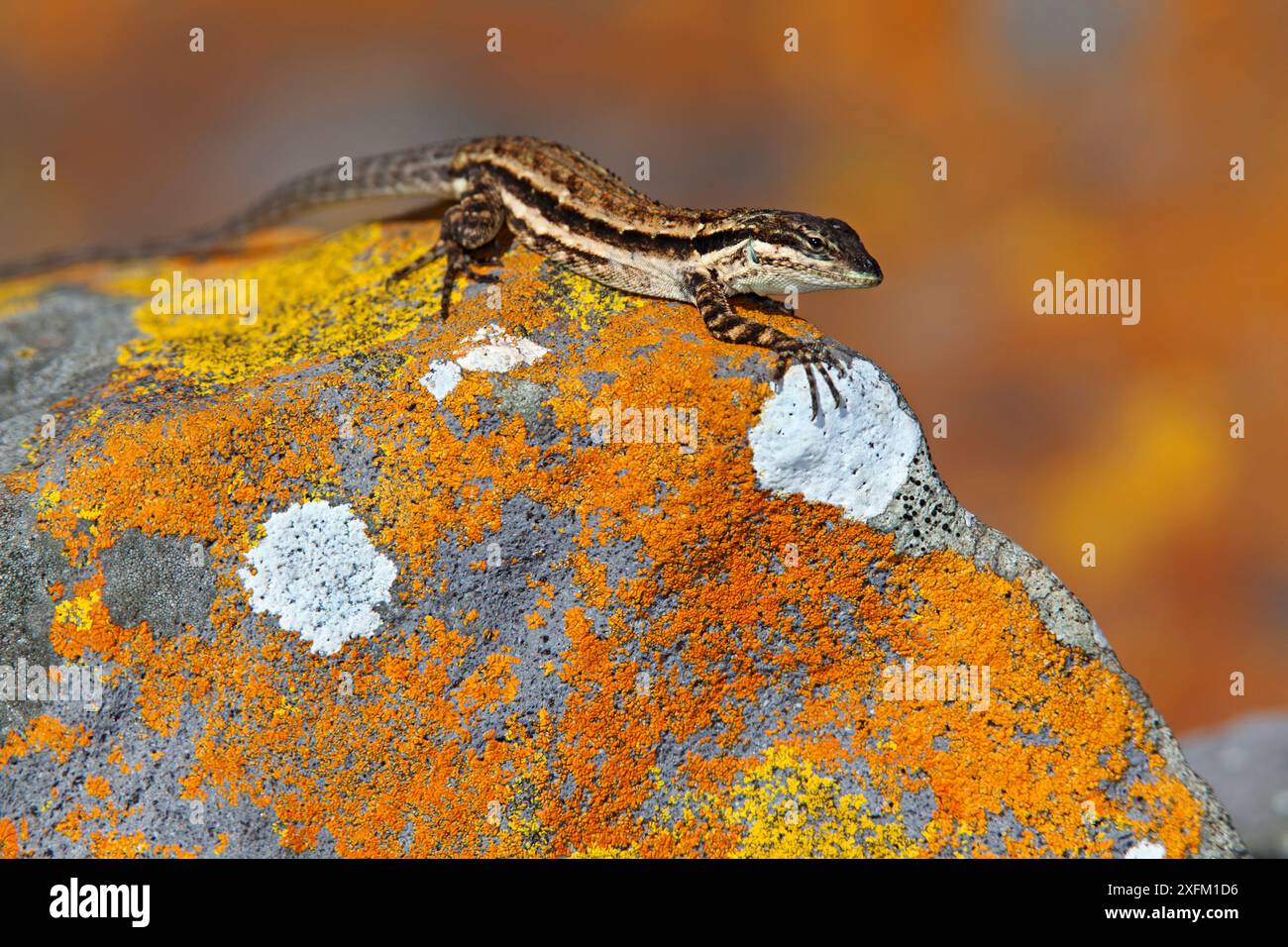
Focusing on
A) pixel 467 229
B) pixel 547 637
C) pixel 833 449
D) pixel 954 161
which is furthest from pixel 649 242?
pixel 954 161

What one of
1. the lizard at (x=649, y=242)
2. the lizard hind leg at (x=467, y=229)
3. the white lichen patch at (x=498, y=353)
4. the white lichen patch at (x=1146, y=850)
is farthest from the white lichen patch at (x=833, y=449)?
the lizard hind leg at (x=467, y=229)

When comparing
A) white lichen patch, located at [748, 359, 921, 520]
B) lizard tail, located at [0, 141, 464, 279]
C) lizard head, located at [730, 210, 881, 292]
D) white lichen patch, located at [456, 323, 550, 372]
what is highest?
lizard tail, located at [0, 141, 464, 279]

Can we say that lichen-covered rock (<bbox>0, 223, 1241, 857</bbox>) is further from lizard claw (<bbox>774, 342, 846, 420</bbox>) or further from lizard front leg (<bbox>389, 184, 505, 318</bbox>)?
lizard front leg (<bbox>389, 184, 505, 318</bbox>)

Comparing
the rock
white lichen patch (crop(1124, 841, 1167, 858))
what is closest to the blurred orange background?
the rock

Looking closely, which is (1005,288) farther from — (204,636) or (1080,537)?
(204,636)

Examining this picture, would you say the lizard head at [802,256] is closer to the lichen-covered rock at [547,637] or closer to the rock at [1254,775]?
the lichen-covered rock at [547,637]

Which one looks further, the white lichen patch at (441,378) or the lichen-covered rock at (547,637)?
the white lichen patch at (441,378)

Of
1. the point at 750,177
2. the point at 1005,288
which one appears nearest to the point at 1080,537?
the point at 1005,288
